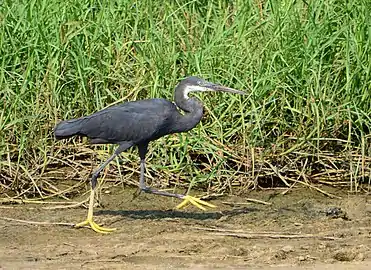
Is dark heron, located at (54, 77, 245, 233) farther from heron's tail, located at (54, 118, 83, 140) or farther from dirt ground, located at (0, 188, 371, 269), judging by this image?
dirt ground, located at (0, 188, 371, 269)

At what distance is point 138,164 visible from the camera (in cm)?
788

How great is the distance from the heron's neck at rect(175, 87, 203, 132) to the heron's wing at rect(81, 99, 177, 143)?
7 cm

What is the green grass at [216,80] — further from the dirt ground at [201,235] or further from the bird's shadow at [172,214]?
the bird's shadow at [172,214]

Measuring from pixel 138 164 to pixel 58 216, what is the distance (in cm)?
98

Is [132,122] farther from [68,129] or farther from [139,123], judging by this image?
[68,129]

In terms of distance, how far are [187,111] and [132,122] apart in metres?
0.41

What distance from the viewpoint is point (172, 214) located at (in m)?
7.21

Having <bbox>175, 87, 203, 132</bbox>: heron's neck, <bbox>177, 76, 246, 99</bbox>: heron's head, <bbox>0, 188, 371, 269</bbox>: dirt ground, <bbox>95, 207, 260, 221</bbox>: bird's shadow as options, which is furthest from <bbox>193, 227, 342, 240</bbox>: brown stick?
<bbox>177, 76, 246, 99</bbox>: heron's head

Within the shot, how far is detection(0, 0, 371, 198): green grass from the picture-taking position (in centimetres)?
777

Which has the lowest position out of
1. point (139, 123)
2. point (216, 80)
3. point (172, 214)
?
point (172, 214)

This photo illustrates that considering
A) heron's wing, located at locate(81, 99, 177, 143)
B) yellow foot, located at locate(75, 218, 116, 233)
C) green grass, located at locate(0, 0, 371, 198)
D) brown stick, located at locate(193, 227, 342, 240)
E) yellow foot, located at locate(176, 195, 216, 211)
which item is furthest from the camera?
green grass, located at locate(0, 0, 371, 198)

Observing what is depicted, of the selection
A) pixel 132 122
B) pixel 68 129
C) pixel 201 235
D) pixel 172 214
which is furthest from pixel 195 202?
pixel 68 129

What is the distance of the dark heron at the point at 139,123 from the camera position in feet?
22.5

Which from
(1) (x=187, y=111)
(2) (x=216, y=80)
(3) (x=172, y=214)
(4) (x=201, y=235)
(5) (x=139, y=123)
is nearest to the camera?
(4) (x=201, y=235)
